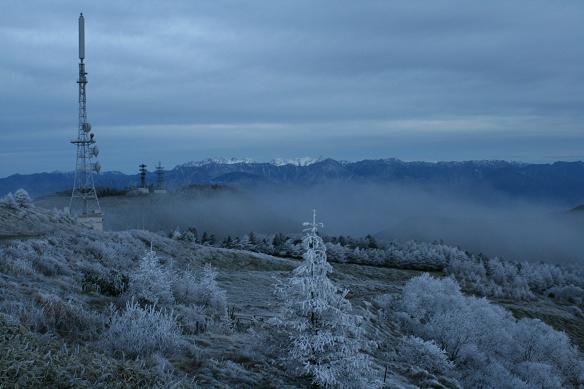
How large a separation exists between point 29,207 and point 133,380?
3212cm

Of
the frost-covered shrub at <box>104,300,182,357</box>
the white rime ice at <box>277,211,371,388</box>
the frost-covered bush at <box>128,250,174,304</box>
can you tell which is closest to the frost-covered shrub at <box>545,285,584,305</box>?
the frost-covered bush at <box>128,250,174,304</box>

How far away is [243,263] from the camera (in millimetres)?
35625

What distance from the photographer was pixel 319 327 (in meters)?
10.1

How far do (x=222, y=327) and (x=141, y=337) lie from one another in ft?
13.8

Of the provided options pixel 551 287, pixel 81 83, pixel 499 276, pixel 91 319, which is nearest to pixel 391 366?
pixel 91 319

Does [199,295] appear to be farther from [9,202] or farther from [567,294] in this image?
[567,294]

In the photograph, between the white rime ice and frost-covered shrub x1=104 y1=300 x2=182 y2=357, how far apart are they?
246cm

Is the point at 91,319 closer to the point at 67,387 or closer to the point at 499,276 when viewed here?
the point at 67,387

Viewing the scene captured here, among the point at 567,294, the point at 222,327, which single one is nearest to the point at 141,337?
the point at 222,327

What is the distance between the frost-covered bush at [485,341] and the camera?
1900 centimetres

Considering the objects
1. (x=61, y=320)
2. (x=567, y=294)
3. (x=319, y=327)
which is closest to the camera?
(x=61, y=320)

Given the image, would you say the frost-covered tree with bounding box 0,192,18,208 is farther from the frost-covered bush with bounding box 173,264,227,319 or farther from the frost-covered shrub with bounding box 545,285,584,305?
the frost-covered shrub with bounding box 545,285,584,305

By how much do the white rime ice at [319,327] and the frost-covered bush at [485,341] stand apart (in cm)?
963

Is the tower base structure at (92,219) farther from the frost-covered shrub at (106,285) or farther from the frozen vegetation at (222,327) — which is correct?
the frost-covered shrub at (106,285)
